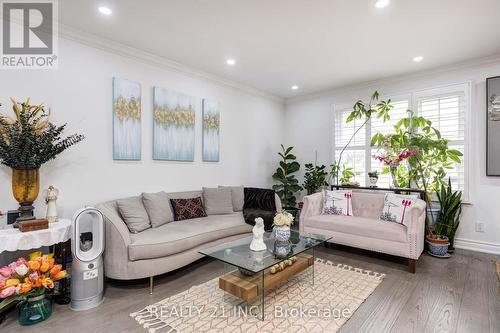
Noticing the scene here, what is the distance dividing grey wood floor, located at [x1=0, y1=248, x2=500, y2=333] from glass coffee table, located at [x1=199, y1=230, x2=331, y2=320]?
593 mm

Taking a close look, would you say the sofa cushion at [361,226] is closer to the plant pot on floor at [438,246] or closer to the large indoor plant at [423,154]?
the plant pot on floor at [438,246]

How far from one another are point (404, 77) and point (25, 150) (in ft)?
17.0

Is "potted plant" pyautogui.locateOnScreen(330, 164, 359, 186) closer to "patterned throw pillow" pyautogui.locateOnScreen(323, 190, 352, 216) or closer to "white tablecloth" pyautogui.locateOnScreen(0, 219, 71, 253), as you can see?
"patterned throw pillow" pyautogui.locateOnScreen(323, 190, 352, 216)

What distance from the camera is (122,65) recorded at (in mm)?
3244

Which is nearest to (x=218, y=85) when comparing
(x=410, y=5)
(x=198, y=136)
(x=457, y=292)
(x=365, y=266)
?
(x=198, y=136)

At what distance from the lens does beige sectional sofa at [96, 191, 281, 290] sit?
2.33 m

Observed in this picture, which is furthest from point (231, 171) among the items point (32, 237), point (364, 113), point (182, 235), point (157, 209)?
point (32, 237)

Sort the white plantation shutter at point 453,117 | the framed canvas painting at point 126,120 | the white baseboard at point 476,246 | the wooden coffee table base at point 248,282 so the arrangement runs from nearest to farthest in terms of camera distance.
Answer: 1. the wooden coffee table base at point 248,282
2. the framed canvas painting at point 126,120
3. the white baseboard at point 476,246
4. the white plantation shutter at point 453,117

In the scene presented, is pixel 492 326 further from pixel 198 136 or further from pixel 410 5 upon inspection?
pixel 198 136

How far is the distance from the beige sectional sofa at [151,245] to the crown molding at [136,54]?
190 centimetres

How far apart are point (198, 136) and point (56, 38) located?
6.81 ft

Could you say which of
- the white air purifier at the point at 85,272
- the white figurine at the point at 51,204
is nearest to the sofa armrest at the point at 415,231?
the white air purifier at the point at 85,272

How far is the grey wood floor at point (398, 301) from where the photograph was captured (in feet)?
6.18

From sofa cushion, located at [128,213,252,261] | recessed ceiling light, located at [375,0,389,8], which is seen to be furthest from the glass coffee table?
recessed ceiling light, located at [375,0,389,8]
